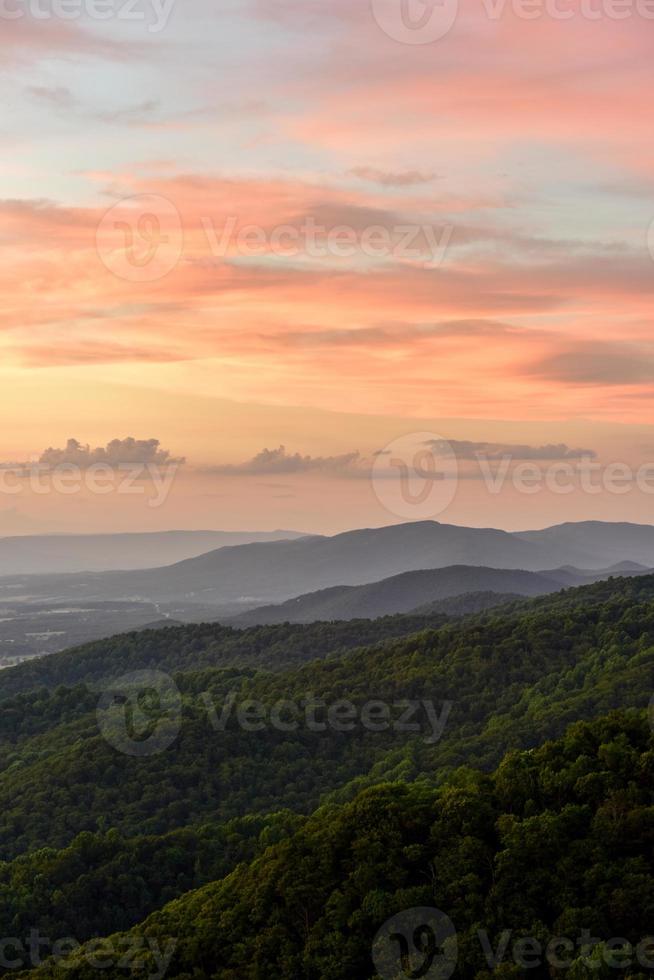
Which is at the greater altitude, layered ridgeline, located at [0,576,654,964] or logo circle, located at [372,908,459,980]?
logo circle, located at [372,908,459,980]

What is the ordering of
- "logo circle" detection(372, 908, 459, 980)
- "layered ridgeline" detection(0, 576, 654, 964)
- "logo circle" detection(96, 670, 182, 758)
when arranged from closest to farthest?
"logo circle" detection(372, 908, 459, 980) < "layered ridgeline" detection(0, 576, 654, 964) < "logo circle" detection(96, 670, 182, 758)

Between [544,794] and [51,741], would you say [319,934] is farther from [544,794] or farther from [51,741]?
[51,741]

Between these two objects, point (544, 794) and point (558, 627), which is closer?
point (544, 794)

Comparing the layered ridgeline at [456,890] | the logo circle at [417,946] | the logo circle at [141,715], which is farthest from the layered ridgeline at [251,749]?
the logo circle at [417,946]

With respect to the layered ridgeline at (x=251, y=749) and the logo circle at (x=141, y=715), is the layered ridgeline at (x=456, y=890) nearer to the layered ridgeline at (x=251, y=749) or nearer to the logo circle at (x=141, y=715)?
the layered ridgeline at (x=251, y=749)

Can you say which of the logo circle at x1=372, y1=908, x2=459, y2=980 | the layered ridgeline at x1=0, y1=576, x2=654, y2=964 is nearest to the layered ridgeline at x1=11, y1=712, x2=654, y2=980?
the logo circle at x1=372, y1=908, x2=459, y2=980

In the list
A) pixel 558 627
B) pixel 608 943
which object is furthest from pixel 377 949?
pixel 558 627

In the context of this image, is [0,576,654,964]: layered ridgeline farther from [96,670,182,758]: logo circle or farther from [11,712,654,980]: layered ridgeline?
[11,712,654,980]: layered ridgeline
